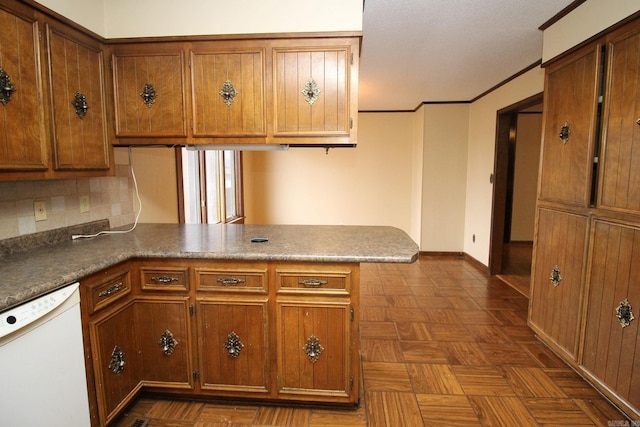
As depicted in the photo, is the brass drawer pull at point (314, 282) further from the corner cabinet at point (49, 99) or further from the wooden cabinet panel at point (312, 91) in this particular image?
the corner cabinet at point (49, 99)

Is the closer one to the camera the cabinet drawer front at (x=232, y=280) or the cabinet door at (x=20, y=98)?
the cabinet door at (x=20, y=98)

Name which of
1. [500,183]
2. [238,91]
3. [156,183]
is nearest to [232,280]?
[238,91]

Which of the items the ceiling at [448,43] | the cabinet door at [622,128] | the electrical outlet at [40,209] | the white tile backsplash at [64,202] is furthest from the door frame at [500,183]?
the electrical outlet at [40,209]

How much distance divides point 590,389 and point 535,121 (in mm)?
5177

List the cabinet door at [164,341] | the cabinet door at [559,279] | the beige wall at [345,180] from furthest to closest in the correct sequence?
the beige wall at [345,180]
the cabinet door at [559,279]
the cabinet door at [164,341]

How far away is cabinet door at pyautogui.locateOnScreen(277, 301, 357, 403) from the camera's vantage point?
1.74 meters

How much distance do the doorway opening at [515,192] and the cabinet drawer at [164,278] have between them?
3446 millimetres

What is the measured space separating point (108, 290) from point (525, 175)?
6585mm

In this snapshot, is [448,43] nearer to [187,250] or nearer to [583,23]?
[583,23]

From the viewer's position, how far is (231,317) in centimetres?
178

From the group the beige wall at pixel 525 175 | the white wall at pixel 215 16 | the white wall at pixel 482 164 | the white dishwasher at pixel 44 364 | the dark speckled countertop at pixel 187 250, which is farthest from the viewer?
the beige wall at pixel 525 175

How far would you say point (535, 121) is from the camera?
5.86 m

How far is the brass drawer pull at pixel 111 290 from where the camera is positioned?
62.5 inches

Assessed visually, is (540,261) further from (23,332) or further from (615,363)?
(23,332)
